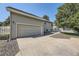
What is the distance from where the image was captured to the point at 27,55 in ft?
23.1

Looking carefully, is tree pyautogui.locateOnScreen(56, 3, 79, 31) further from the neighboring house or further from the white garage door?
the white garage door

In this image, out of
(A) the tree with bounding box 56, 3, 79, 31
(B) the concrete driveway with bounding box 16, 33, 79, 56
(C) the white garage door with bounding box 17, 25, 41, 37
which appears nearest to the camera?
(B) the concrete driveway with bounding box 16, 33, 79, 56

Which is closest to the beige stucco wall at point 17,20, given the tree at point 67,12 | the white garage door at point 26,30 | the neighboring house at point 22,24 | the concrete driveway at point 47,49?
the neighboring house at point 22,24

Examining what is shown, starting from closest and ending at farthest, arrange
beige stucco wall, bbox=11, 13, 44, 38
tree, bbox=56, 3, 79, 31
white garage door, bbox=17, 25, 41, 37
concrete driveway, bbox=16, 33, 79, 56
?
concrete driveway, bbox=16, 33, 79, 56 → beige stucco wall, bbox=11, 13, 44, 38 → white garage door, bbox=17, 25, 41, 37 → tree, bbox=56, 3, 79, 31

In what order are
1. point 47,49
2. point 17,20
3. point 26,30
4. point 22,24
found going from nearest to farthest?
point 47,49 < point 17,20 < point 22,24 < point 26,30

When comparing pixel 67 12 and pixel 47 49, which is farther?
pixel 67 12

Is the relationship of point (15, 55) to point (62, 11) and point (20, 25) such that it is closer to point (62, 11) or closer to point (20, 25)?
point (20, 25)

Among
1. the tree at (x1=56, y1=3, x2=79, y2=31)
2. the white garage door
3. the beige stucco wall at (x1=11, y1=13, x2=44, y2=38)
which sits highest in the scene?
the tree at (x1=56, y1=3, x2=79, y2=31)

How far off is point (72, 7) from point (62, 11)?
2.31m

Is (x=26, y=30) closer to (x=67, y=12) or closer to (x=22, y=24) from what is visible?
(x=22, y=24)

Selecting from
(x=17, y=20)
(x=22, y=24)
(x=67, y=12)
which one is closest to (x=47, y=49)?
(x=17, y=20)

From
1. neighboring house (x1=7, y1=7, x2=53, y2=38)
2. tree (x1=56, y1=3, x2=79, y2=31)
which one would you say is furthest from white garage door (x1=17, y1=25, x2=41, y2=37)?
tree (x1=56, y1=3, x2=79, y2=31)

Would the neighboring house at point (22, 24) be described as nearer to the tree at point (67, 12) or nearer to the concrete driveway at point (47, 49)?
the concrete driveway at point (47, 49)

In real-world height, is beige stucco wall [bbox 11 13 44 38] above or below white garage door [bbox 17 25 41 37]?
above
